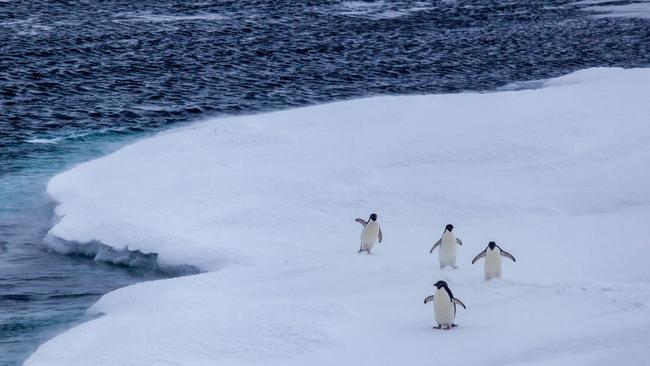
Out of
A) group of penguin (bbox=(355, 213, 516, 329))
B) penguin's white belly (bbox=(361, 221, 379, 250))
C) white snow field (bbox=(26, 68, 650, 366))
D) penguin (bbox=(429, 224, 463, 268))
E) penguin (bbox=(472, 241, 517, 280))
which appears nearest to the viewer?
white snow field (bbox=(26, 68, 650, 366))

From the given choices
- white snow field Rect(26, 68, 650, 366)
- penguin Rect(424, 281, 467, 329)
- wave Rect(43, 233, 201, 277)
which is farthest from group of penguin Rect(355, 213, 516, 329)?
wave Rect(43, 233, 201, 277)

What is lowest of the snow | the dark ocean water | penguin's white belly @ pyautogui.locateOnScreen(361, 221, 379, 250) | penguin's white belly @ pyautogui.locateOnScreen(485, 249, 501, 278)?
penguin's white belly @ pyautogui.locateOnScreen(485, 249, 501, 278)

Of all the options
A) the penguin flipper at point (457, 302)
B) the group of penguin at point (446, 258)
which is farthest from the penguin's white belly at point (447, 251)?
the penguin flipper at point (457, 302)

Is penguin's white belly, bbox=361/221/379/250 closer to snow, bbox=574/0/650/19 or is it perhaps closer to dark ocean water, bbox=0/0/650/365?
dark ocean water, bbox=0/0/650/365

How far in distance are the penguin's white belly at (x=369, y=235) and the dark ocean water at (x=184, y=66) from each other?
403cm

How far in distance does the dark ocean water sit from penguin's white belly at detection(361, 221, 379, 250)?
13.2 ft

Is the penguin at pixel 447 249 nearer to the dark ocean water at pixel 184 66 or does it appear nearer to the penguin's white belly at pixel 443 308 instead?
the penguin's white belly at pixel 443 308

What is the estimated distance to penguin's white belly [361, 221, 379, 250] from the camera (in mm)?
18656

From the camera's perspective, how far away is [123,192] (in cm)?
2298

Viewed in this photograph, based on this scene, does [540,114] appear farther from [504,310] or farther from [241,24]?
[241,24]

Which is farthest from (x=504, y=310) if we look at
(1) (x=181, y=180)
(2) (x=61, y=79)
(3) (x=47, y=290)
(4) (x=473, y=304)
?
(2) (x=61, y=79)

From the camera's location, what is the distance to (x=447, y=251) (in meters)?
17.8

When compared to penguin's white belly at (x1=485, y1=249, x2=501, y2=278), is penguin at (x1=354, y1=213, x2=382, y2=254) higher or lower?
higher

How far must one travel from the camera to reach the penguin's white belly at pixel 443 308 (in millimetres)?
15062
